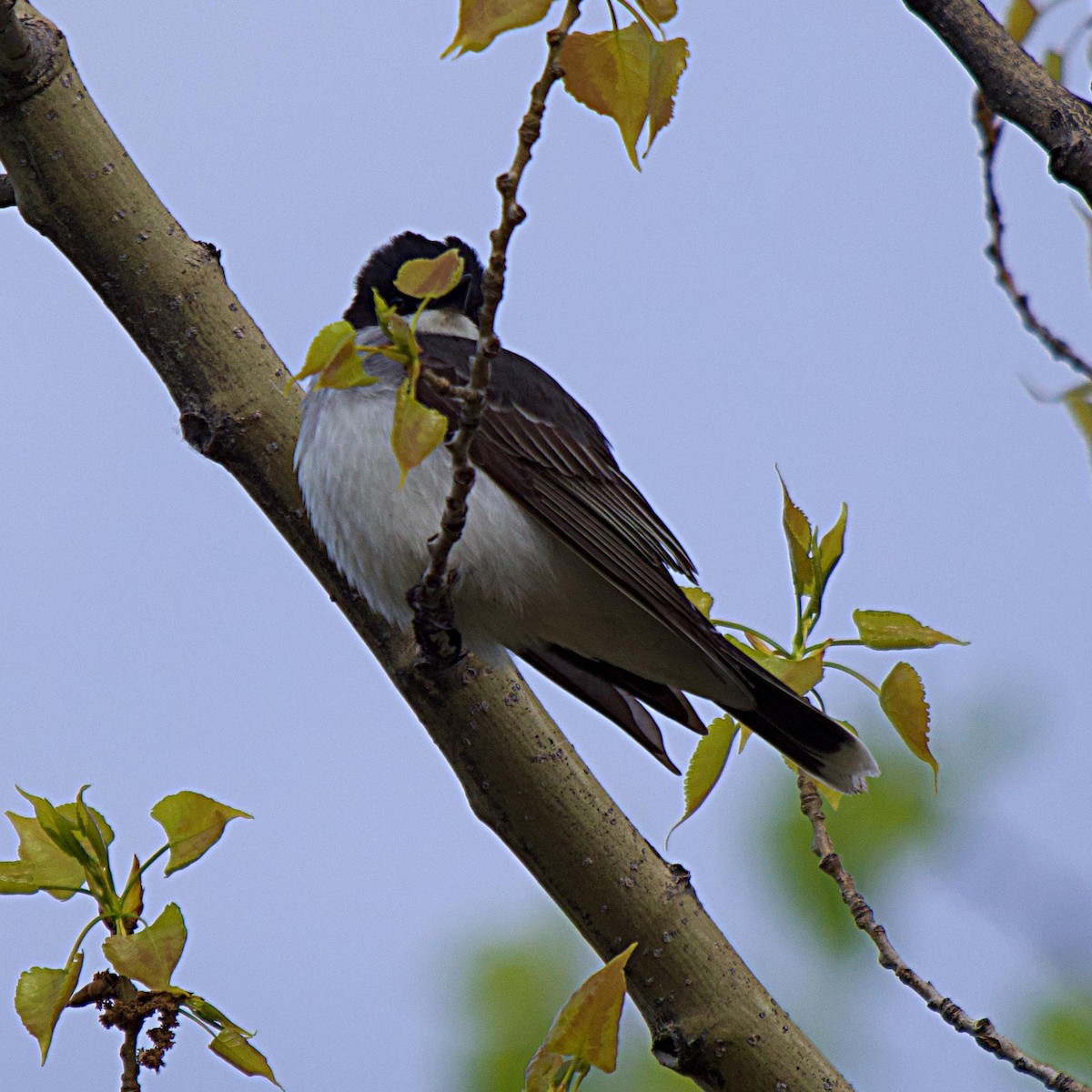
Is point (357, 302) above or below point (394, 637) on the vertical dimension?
above

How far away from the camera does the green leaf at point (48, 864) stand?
7.26 feet

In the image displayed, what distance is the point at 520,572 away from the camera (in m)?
3.57

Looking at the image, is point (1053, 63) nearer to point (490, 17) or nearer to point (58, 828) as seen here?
point (490, 17)

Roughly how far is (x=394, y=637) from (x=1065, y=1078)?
1.61 meters

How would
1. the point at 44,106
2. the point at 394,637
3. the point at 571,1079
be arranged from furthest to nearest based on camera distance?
the point at 394,637 → the point at 44,106 → the point at 571,1079

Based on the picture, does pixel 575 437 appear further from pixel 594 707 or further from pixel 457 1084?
pixel 457 1084

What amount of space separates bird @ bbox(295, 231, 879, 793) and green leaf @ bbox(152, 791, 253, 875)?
0.99 metres

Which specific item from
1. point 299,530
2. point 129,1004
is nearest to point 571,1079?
point 129,1004

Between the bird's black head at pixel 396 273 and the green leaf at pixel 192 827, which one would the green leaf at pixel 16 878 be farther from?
the bird's black head at pixel 396 273

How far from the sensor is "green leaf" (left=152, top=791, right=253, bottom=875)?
2242mm

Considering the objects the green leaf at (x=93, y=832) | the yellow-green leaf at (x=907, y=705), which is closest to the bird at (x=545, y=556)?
the yellow-green leaf at (x=907, y=705)

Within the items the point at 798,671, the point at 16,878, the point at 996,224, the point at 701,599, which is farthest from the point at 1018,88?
the point at 16,878

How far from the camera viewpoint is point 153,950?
210 centimetres

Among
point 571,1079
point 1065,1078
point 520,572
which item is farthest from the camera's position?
point 520,572
